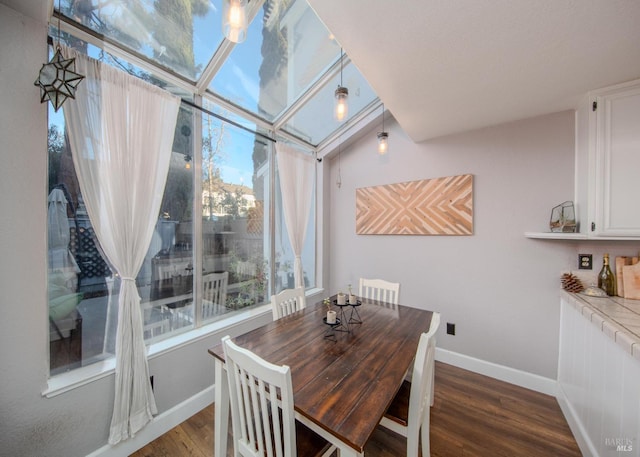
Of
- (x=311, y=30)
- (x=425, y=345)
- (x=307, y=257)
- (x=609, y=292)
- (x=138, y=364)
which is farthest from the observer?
(x=307, y=257)

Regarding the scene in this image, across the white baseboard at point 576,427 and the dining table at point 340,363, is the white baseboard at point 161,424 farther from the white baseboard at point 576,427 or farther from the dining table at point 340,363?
the white baseboard at point 576,427

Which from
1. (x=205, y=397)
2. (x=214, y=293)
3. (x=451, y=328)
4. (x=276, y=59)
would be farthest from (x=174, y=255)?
(x=451, y=328)

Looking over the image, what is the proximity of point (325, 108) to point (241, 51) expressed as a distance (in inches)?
46.0

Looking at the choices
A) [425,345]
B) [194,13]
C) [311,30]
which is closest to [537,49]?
[311,30]

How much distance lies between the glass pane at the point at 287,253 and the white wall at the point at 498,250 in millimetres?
1118

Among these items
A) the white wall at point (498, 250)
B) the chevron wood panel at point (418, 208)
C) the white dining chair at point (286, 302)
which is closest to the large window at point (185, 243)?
the white dining chair at point (286, 302)

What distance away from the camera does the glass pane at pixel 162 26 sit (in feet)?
4.72

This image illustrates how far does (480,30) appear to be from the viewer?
4.18 feet

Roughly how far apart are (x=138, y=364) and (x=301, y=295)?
1.28m

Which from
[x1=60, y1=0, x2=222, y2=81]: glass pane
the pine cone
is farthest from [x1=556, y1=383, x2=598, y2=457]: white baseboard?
[x1=60, y1=0, x2=222, y2=81]: glass pane

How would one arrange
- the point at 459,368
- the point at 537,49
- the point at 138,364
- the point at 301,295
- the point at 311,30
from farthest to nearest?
the point at 459,368 < the point at 301,295 < the point at 311,30 < the point at 138,364 < the point at 537,49

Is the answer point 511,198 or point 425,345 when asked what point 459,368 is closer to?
point 511,198

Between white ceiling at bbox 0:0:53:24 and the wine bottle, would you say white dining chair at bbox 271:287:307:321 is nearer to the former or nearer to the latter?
white ceiling at bbox 0:0:53:24

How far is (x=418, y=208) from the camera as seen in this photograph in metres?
2.83
